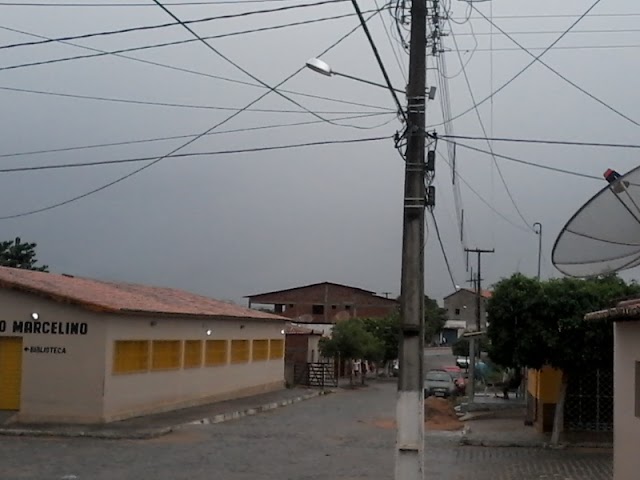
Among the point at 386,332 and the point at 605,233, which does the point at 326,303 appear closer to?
the point at 386,332

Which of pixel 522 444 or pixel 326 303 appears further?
pixel 326 303

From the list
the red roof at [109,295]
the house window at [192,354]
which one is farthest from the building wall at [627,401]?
the house window at [192,354]

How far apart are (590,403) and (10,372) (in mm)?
15626

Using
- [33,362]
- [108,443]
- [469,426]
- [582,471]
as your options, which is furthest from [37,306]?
[582,471]

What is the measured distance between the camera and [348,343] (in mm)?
57625

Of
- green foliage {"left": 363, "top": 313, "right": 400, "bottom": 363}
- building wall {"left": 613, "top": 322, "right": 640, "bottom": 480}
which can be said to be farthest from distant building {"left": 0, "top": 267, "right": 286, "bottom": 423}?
green foliage {"left": 363, "top": 313, "right": 400, "bottom": 363}

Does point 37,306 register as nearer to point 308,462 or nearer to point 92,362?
point 92,362

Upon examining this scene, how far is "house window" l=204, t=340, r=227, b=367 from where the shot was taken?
35.9 meters

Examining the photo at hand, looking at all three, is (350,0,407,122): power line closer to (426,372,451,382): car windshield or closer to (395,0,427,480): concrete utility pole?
(395,0,427,480): concrete utility pole

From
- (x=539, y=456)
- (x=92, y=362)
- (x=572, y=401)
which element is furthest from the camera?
(x=92, y=362)

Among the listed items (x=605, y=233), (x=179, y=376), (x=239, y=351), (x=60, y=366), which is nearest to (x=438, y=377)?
(x=239, y=351)

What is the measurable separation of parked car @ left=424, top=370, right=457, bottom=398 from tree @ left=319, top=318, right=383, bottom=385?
11552mm

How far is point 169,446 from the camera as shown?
22.2 metres

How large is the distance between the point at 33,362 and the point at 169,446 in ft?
20.1
